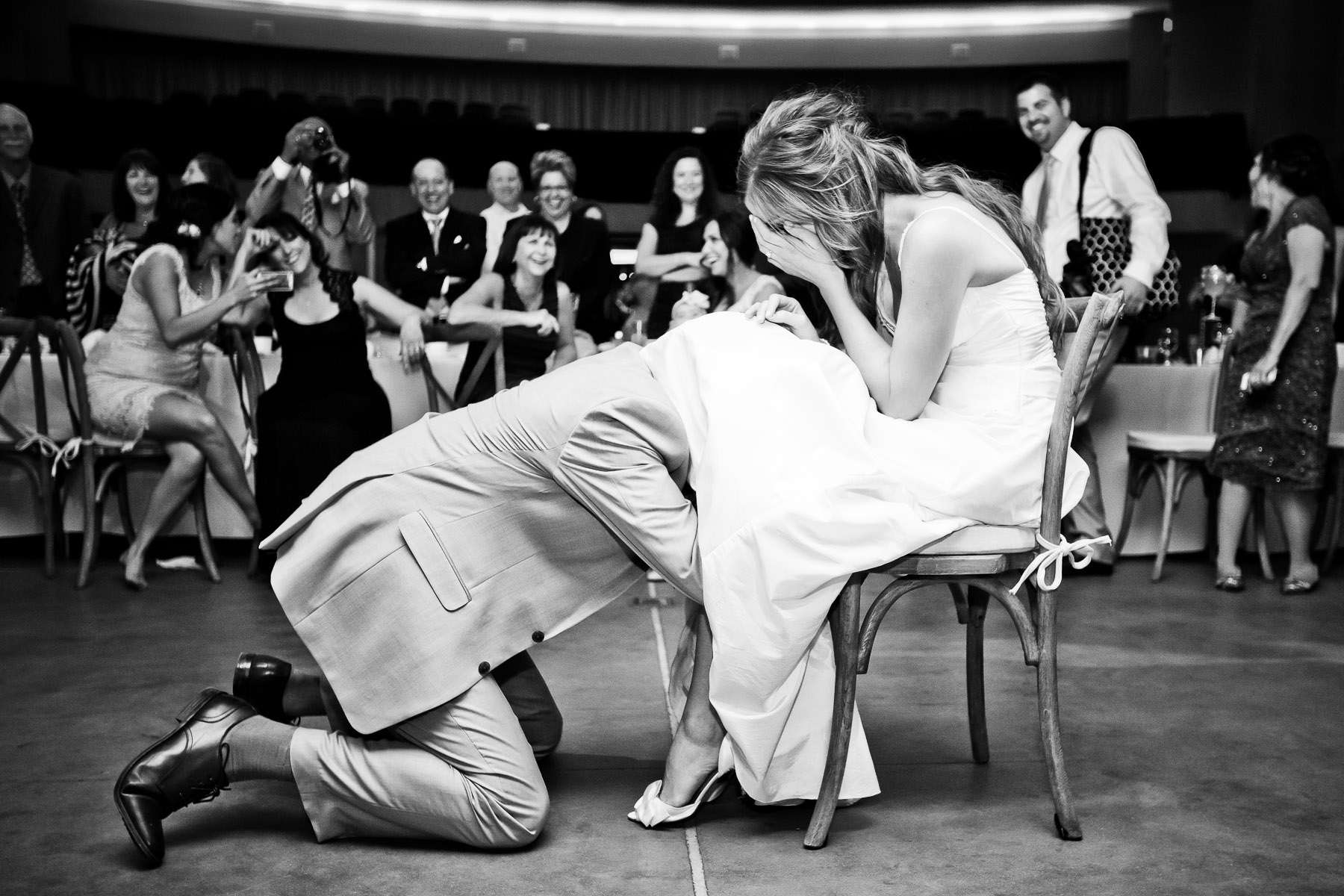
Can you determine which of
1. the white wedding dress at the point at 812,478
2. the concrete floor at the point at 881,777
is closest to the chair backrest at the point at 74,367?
the concrete floor at the point at 881,777

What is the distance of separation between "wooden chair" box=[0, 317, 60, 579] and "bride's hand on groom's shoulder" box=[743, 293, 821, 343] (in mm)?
3247

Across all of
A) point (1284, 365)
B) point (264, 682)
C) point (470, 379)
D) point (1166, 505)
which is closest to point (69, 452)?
point (470, 379)

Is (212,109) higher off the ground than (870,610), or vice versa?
(212,109)

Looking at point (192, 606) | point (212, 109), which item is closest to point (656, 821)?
point (192, 606)

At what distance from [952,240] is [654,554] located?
681mm

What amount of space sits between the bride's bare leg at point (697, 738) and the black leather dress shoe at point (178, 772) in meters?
0.68

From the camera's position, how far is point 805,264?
2.06m

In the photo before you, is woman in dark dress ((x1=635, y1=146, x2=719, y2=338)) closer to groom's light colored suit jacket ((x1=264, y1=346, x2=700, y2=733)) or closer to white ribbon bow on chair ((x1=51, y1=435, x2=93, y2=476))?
white ribbon bow on chair ((x1=51, y1=435, x2=93, y2=476))

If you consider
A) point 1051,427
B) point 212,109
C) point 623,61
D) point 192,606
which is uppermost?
point 623,61

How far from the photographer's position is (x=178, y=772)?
6.26 ft

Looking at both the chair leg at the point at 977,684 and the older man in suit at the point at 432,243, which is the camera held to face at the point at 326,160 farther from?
the chair leg at the point at 977,684

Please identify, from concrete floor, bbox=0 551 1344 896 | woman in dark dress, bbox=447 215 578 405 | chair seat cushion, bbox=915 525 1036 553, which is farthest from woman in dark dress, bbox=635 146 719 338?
chair seat cushion, bbox=915 525 1036 553

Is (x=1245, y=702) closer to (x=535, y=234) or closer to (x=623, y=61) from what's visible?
(x=535, y=234)

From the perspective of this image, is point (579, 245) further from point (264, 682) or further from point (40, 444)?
point (264, 682)
